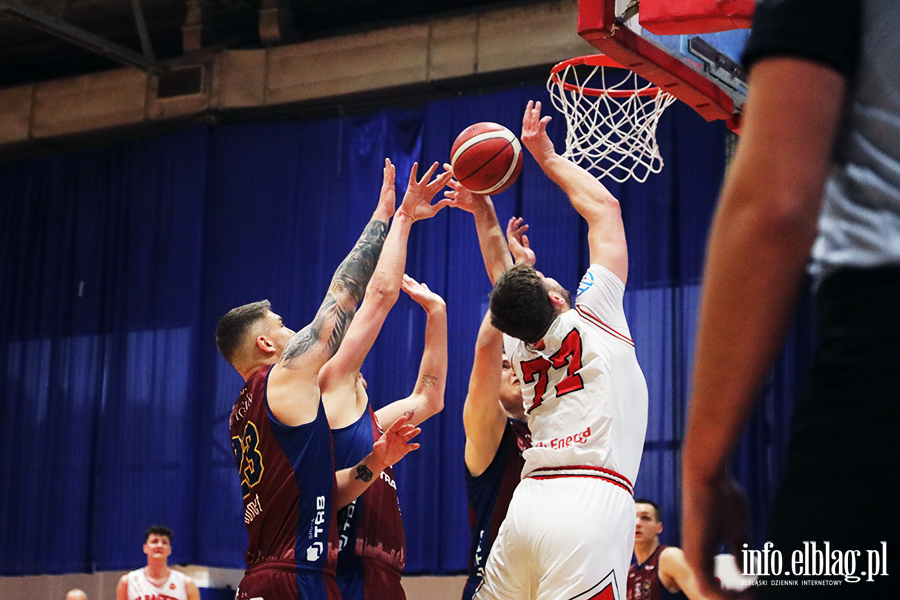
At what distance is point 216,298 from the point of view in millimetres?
12383

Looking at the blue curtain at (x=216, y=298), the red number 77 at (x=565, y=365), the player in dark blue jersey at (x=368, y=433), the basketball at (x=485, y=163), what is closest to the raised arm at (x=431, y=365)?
the player in dark blue jersey at (x=368, y=433)

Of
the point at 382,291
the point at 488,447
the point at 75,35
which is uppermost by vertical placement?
the point at 75,35

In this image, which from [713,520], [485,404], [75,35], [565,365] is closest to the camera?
[713,520]

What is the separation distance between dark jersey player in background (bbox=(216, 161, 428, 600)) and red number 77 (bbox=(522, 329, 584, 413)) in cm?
58

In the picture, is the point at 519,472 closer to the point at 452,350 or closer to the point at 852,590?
the point at 852,590

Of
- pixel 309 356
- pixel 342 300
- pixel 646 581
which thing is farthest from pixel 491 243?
pixel 646 581

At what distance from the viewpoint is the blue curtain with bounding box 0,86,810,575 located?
33.7 feet

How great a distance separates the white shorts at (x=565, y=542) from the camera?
3.76 m

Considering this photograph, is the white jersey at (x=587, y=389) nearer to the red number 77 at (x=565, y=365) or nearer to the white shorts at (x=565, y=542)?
the red number 77 at (x=565, y=365)

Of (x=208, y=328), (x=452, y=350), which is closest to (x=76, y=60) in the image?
(x=208, y=328)

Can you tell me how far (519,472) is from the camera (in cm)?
464

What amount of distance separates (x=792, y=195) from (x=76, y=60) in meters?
14.5

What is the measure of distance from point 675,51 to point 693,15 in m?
0.72

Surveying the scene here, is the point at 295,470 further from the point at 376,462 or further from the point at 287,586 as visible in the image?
the point at 287,586
